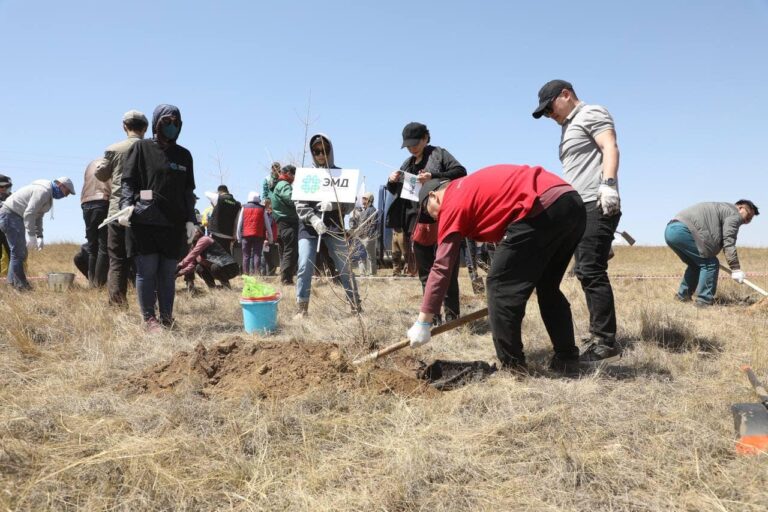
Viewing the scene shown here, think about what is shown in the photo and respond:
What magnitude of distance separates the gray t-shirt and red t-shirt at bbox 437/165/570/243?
673 mm

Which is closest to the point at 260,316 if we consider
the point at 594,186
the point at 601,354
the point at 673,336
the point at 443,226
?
the point at 443,226

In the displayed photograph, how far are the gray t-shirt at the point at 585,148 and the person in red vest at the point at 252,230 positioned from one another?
20.5 feet

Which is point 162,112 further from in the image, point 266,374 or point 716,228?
point 716,228

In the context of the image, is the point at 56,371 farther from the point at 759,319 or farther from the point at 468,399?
the point at 759,319

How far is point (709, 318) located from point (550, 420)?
144 inches

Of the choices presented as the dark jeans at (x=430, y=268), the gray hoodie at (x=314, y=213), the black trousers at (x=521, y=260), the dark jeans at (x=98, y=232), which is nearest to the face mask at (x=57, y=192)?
Answer: the dark jeans at (x=98, y=232)

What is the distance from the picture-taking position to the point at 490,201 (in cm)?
294

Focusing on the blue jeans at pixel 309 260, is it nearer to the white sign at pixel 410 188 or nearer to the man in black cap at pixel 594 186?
the white sign at pixel 410 188

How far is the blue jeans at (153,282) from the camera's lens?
168 inches

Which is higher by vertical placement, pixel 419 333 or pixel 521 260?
pixel 521 260

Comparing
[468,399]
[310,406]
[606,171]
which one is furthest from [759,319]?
[310,406]

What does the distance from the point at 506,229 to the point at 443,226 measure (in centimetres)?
37

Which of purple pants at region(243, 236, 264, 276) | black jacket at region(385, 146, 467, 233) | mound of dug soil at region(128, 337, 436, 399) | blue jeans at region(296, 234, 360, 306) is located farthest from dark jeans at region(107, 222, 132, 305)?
purple pants at region(243, 236, 264, 276)

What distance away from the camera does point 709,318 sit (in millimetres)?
5168
